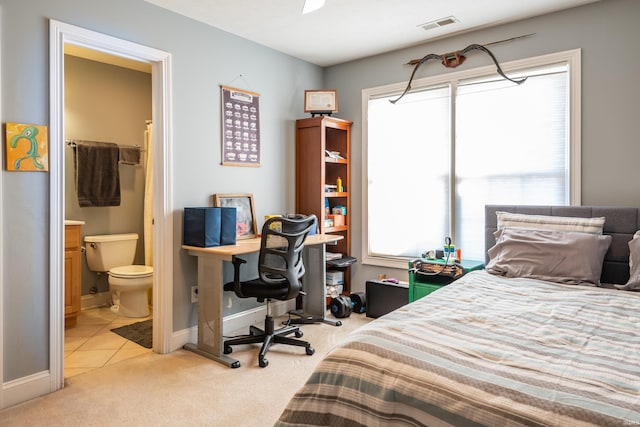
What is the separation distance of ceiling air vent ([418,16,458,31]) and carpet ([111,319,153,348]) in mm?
3505

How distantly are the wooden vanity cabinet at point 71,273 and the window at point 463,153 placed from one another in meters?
2.76

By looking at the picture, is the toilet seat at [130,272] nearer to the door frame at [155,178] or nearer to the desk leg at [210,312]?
the door frame at [155,178]

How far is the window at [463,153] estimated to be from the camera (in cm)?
321

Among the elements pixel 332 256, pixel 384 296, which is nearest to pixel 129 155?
pixel 332 256

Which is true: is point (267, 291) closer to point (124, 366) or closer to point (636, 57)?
point (124, 366)

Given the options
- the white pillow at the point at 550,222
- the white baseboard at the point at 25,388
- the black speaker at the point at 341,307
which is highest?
the white pillow at the point at 550,222

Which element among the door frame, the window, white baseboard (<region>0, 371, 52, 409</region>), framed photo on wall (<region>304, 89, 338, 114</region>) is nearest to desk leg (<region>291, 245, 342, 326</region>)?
the window

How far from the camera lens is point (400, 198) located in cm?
410

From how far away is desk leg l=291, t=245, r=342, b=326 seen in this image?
3809 millimetres

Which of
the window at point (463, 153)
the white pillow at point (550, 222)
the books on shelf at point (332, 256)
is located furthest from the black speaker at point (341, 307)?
the white pillow at point (550, 222)

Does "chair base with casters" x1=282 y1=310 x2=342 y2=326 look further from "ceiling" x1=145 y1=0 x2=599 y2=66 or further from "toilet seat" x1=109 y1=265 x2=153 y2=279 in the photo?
"ceiling" x1=145 y1=0 x2=599 y2=66

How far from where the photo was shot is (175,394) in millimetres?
2432

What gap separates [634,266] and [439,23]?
2.31 metres

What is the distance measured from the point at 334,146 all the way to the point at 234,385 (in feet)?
9.13
